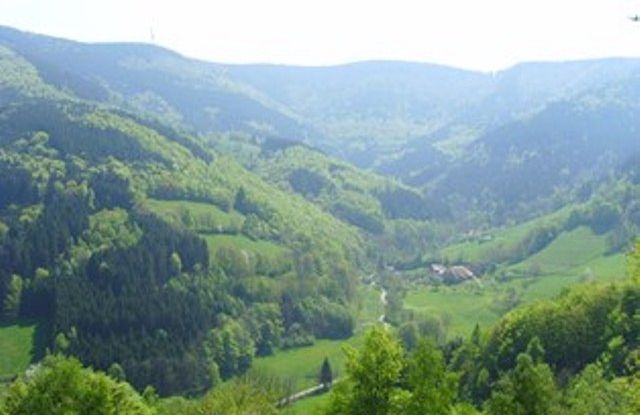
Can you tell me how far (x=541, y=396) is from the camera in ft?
202

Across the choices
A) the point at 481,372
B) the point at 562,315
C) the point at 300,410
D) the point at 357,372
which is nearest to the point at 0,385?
the point at 300,410

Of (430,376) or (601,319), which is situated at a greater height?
(430,376)

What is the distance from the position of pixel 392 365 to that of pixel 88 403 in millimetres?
27703

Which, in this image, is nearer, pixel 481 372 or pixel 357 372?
pixel 357 372

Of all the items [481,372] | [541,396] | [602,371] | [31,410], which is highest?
[541,396]

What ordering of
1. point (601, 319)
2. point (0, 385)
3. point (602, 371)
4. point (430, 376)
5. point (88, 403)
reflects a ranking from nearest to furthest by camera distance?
point (430, 376) < point (88, 403) < point (602, 371) < point (601, 319) < point (0, 385)

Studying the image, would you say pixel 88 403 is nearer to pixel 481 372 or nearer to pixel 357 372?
pixel 357 372

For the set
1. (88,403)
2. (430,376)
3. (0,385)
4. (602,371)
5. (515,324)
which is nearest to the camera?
(430,376)

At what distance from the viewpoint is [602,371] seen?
122m

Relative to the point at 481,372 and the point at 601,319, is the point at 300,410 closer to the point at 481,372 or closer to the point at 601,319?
the point at 481,372

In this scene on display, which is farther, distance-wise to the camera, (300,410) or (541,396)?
(300,410)

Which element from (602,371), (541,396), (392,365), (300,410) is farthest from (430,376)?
(300,410)

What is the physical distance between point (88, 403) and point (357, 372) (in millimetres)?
25612

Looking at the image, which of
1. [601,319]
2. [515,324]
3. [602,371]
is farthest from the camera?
[515,324]
